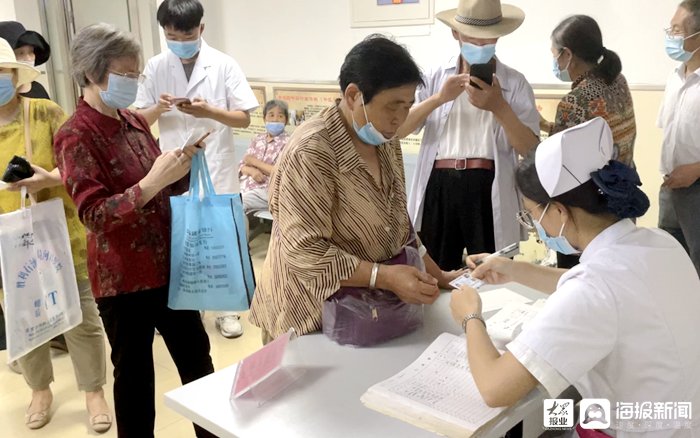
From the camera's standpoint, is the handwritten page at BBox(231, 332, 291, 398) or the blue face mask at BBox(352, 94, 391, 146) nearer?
the handwritten page at BBox(231, 332, 291, 398)

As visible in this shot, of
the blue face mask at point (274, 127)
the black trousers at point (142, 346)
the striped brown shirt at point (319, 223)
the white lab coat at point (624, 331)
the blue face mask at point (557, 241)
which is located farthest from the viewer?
the blue face mask at point (274, 127)

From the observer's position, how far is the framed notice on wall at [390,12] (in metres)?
3.74

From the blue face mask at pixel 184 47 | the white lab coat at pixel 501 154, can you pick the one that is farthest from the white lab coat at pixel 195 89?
the white lab coat at pixel 501 154

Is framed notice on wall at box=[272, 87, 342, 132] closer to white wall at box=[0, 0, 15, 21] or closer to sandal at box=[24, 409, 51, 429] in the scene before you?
white wall at box=[0, 0, 15, 21]

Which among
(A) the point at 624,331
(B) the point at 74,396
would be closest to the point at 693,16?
(A) the point at 624,331

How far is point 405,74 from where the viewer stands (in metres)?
1.56

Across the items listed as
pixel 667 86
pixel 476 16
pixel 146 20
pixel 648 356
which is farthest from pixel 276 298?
pixel 146 20

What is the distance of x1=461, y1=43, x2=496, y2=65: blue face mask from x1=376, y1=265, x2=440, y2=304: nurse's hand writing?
1.14m

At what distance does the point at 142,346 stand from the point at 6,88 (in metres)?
1.12

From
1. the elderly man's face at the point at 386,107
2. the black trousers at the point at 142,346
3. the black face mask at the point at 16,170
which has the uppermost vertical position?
the elderly man's face at the point at 386,107

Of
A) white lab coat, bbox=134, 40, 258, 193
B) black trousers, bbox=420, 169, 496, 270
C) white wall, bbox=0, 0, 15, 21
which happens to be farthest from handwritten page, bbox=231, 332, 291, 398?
→ white wall, bbox=0, 0, 15, 21

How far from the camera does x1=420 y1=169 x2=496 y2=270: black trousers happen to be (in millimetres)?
2393

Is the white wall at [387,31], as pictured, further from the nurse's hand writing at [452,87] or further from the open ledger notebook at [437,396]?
the open ledger notebook at [437,396]

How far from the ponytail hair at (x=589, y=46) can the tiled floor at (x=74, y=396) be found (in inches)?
82.6
